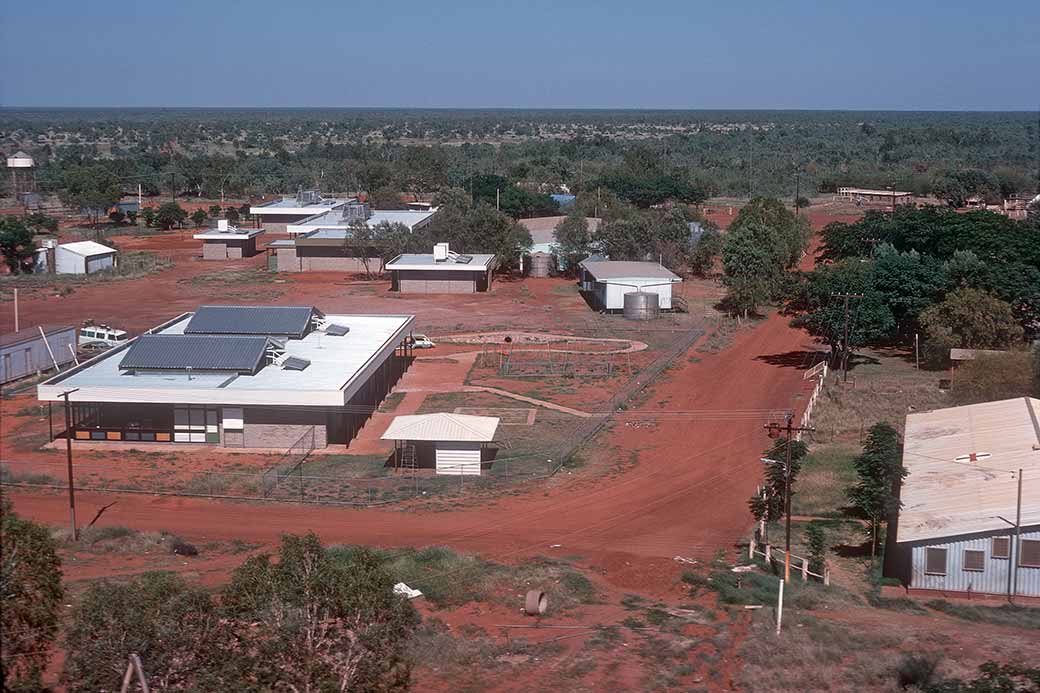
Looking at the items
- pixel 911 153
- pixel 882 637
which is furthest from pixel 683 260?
pixel 911 153

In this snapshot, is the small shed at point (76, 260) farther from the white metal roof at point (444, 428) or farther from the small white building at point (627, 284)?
the white metal roof at point (444, 428)

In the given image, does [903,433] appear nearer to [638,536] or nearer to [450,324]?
[638,536]

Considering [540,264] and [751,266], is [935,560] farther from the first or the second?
[540,264]

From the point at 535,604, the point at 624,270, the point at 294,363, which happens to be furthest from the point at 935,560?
the point at 624,270

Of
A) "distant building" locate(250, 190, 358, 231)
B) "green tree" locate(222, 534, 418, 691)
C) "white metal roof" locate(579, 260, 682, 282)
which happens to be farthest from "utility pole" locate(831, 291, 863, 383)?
"distant building" locate(250, 190, 358, 231)

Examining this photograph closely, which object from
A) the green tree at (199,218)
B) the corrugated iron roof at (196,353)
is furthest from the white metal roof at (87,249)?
the corrugated iron roof at (196,353)

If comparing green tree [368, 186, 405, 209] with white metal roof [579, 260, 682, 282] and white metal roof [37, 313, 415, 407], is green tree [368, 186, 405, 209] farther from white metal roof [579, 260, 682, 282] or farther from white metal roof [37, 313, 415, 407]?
white metal roof [37, 313, 415, 407]
